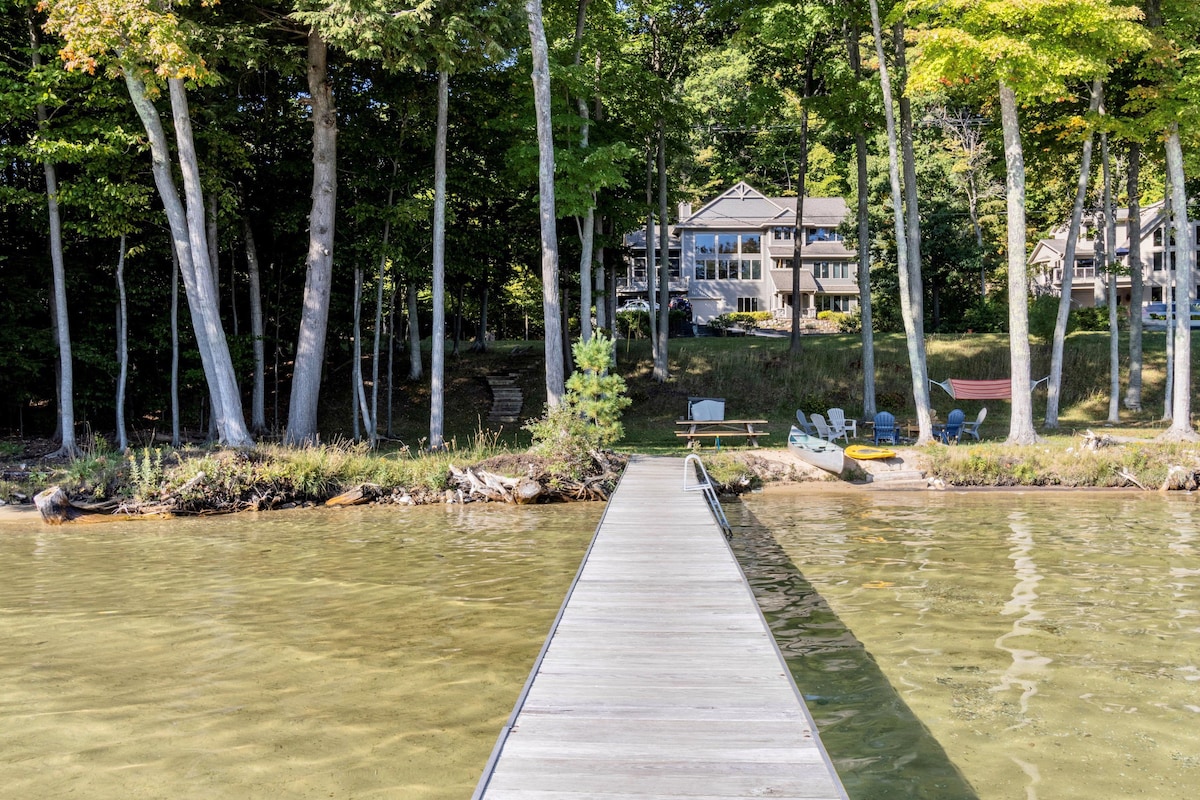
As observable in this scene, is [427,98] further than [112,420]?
No

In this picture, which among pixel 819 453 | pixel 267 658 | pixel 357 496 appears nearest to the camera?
pixel 267 658

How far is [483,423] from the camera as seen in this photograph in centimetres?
2558

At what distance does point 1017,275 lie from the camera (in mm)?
17750

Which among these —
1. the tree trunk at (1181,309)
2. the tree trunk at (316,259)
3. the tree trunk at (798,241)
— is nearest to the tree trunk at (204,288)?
the tree trunk at (316,259)

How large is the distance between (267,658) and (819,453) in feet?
39.9

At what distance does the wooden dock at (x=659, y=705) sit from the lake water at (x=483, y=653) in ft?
2.37

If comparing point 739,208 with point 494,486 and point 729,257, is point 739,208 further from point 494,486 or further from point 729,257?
point 494,486

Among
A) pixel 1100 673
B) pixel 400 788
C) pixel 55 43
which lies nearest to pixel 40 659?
pixel 400 788

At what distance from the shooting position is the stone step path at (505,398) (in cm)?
2620

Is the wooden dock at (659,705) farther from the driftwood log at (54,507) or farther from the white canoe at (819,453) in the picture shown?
the driftwood log at (54,507)

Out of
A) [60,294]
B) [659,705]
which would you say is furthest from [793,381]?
[659,705]

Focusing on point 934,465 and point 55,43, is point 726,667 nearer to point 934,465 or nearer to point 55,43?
point 934,465

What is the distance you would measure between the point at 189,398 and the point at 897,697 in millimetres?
24616

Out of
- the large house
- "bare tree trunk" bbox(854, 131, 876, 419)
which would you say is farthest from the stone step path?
the large house
